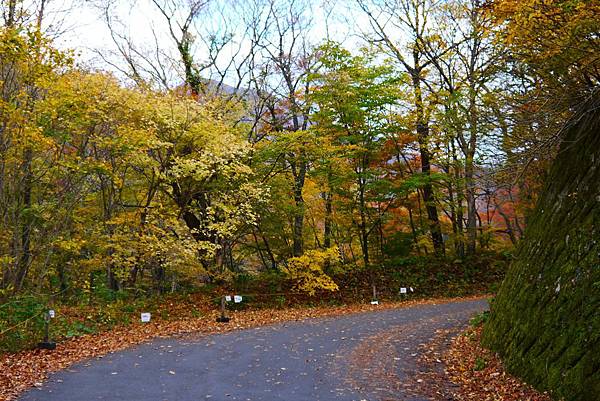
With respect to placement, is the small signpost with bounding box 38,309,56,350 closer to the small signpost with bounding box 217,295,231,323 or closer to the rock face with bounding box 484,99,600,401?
the small signpost with bounding box 217,295,231,323

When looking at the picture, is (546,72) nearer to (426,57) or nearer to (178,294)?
(178,294)

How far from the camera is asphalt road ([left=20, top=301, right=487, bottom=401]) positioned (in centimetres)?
738

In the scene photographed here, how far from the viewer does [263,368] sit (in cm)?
902

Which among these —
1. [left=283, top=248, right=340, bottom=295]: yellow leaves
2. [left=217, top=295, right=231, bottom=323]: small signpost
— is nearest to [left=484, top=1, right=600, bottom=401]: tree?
[left=217, top=295, right=231, bottom=323]: small signpost

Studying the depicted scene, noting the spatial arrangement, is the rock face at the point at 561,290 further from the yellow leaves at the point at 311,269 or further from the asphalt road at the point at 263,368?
the yellow leaves at the point at 311,269

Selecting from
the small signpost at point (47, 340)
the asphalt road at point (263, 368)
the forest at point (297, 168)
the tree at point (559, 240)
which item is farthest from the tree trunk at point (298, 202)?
the tree at point (559, 240)

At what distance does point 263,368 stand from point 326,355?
1.62 metres

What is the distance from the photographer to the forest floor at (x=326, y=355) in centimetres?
765

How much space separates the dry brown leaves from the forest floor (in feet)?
0.06

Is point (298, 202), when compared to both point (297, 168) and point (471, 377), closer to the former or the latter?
point (297, 168)

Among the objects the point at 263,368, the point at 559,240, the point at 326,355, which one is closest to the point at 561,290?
the point at 559,240

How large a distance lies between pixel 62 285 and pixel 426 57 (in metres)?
20.2

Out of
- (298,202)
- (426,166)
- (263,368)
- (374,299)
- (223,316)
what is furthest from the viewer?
(426,166)

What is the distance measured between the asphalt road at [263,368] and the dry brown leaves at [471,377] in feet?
1.46
